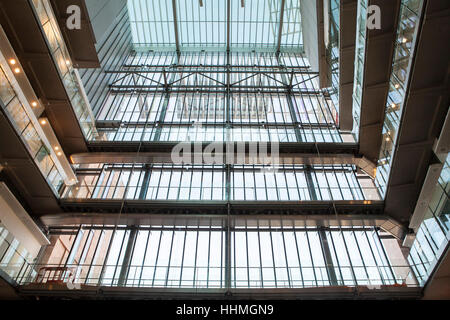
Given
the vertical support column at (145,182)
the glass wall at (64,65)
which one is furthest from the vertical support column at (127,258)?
the glass wall at (64,65)

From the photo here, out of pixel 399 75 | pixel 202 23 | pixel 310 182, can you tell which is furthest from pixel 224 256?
pixel 202 23

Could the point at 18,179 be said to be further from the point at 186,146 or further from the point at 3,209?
the point at 186,146

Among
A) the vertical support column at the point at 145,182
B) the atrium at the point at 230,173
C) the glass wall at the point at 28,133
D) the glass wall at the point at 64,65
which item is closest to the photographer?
the atrium at the point at 230,173

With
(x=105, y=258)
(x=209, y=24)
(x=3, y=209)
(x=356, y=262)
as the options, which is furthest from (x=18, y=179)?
(x=209, y=24)

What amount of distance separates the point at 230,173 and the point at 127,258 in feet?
25.5

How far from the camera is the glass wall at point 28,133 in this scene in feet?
41.0

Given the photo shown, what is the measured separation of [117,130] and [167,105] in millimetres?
4793

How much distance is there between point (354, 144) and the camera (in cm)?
1825

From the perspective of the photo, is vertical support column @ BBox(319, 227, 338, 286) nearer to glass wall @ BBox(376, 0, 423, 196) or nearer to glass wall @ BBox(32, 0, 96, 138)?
glass wall @ BBox(376, 0, 423, 196)

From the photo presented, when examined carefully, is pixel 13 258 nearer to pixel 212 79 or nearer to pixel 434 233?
pixel 434 233

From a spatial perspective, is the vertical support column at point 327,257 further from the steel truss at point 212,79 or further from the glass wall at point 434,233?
the steel truss at point 212,79

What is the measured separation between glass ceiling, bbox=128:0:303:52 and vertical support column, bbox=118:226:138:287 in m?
21.3

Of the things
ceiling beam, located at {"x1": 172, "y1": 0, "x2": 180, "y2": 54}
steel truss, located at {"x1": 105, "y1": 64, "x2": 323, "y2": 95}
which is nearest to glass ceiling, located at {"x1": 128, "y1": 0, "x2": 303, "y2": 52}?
ceiling beam, located at {"x1": 172, "y1": 0, "x2": 180, "y2": 54}

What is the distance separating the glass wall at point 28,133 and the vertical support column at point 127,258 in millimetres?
4374
